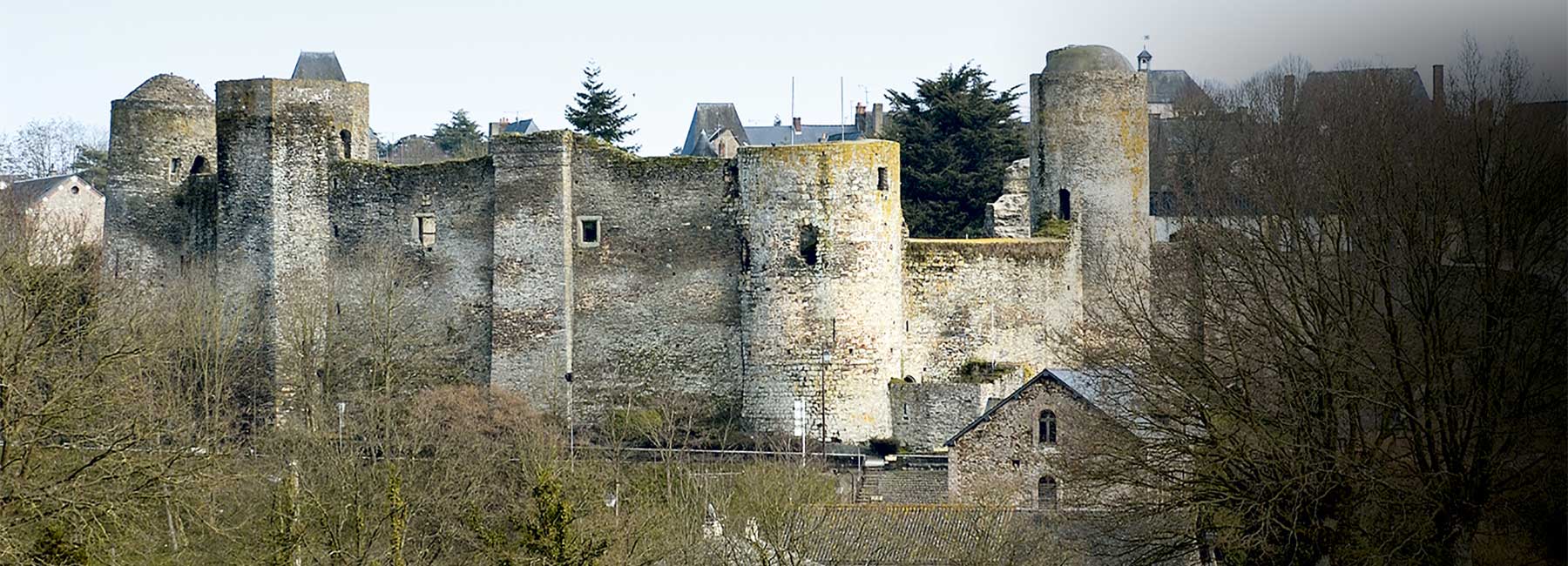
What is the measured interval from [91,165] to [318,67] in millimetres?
26437

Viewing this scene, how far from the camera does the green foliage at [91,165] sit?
271 ft

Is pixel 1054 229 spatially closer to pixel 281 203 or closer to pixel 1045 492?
pixel 1045 492

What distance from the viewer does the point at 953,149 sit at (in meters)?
50.9

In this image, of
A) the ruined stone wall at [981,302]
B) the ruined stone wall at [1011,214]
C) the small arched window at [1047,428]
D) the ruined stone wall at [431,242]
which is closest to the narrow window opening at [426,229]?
the ruined stone wall at [431,242]

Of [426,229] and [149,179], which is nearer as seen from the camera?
[426,229]

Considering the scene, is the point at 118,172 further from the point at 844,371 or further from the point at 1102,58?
the point at 1102,58

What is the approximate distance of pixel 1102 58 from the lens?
41875 millimetres

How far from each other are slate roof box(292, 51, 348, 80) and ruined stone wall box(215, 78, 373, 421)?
16556 mm

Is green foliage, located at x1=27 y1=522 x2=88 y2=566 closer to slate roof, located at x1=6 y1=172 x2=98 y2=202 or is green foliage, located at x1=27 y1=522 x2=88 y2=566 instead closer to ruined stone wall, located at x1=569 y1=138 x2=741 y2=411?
ruined stone wall, located at x1=569 y1=138 x2=741 y2=411

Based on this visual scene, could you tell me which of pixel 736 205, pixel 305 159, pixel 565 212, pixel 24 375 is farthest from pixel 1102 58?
pixel 24 375

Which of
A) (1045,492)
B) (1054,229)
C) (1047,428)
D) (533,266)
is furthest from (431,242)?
(1045,492)

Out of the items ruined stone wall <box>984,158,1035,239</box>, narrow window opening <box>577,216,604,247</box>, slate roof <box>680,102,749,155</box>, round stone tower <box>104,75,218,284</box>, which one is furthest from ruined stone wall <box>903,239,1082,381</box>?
slate roof <box>680,102,749,155</box>

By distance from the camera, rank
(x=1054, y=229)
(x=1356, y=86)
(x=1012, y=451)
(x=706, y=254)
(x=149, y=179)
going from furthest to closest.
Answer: (x=149, y=179), (x=1054, y=229), (x=706, y=254), (x=1012, y=451), (x=1356, y=86)

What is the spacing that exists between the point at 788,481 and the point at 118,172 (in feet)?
56.6
